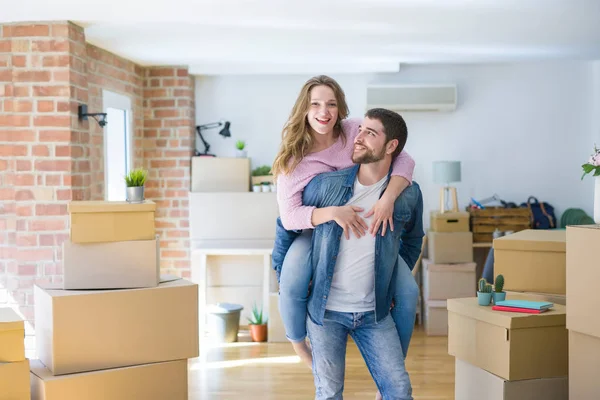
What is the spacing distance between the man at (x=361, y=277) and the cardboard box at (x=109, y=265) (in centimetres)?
126

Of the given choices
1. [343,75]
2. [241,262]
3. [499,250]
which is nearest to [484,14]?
[499,250]

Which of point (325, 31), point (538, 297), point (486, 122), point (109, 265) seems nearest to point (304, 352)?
point (109, 265)

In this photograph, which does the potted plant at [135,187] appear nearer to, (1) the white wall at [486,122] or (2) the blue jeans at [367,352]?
(2) the blue jeans at [367,352]

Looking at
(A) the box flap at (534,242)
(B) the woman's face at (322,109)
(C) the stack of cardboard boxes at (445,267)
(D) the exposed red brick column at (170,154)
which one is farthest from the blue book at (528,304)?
(D) the exposed red brick column at (170,154)

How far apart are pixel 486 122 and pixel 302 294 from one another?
516cm

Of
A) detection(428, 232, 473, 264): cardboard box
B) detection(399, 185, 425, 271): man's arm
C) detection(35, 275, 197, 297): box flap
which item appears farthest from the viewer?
detection(428, 232, 473, 264): cardboard box

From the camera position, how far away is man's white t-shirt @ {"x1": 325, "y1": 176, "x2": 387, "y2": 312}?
105 inches

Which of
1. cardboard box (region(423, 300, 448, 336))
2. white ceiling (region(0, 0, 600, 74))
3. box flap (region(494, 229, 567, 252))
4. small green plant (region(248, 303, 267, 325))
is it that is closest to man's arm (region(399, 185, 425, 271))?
box flap (region(494, 229, 567, 252))

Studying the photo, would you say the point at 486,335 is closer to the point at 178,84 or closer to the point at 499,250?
the point at 499,250

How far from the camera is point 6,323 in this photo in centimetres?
321

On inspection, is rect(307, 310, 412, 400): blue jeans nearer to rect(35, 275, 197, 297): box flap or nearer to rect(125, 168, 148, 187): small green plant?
rect(35, 275, 197, 297): box flap

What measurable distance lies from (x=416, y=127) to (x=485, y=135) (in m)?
0.67

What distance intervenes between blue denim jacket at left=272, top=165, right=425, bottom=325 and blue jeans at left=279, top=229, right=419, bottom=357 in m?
0.03

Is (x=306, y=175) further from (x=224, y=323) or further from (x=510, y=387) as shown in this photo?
(x=224, y=323)
